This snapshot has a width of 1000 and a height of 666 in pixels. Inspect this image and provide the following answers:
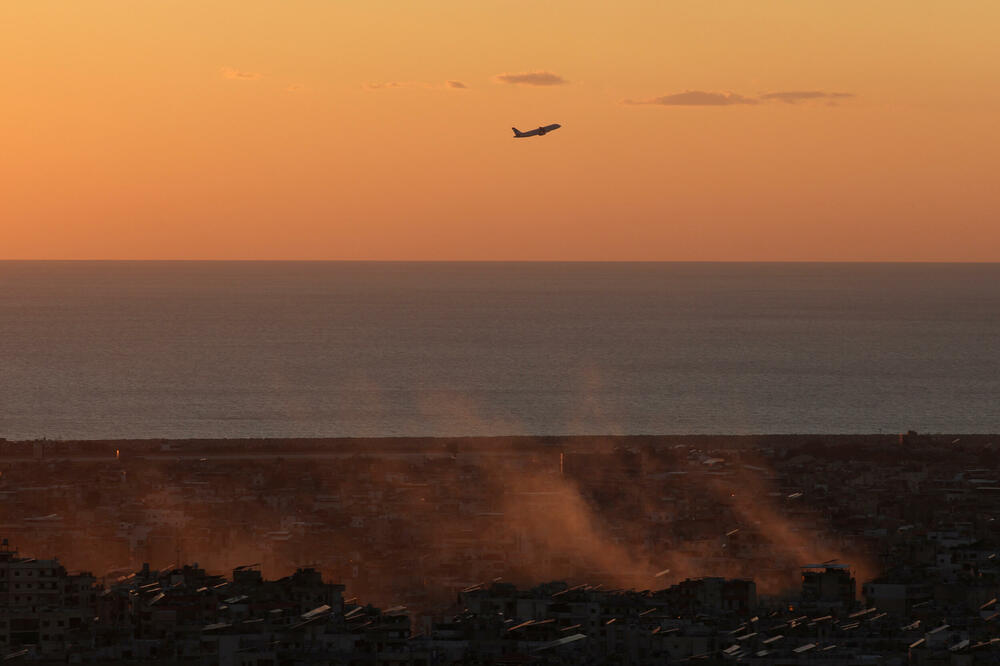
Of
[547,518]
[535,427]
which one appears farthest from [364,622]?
[535,427]

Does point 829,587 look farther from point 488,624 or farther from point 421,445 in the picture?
point 421,445

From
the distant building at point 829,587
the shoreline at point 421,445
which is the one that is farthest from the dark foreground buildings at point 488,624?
the shoreline at point 421,445

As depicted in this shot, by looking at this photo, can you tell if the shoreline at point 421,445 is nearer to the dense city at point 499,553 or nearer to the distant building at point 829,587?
the dense city at point 499,553

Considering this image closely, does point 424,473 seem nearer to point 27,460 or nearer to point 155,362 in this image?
point 27,460

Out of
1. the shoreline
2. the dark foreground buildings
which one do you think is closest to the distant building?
the dark foreground buildings

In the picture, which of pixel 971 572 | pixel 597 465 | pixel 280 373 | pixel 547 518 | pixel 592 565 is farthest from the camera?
pixel 280 373

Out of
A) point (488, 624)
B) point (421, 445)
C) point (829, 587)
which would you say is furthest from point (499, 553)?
point (421, 445)

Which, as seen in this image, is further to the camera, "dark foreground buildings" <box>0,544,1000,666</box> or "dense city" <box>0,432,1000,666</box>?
"dense city" <box>0,432,1000,666</box>

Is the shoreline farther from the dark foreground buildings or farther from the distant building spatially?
the dark foreground buildings
